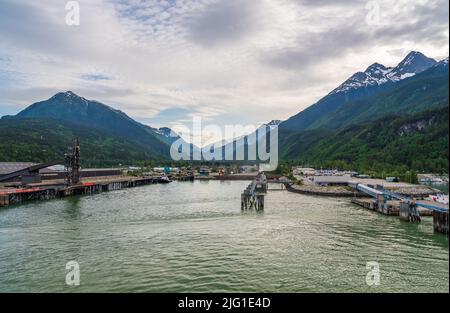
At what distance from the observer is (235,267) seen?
1938 centimetres

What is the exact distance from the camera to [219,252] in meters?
22.5

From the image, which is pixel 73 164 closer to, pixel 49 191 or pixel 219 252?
pixel 49 191

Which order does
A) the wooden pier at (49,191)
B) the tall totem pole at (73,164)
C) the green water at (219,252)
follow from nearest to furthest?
the green water at (219,252), the wooden pier at (49,191), the tall totem pole at (73,164)

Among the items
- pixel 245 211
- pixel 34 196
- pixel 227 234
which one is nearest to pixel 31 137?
pixel 34 196

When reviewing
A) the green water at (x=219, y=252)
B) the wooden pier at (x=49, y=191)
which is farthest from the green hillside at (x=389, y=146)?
the wooden pier at (x=49, y=191)

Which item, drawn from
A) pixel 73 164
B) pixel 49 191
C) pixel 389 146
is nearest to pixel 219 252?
pixel 49 191

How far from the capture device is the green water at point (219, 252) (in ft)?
55.8

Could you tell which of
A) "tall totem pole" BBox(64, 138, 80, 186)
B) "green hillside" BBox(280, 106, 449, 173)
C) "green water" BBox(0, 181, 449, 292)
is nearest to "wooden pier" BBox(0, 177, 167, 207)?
"tall totem pole" BBox(64, 138, 80, 186)

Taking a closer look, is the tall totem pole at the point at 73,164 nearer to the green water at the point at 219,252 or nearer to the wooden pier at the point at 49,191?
the wooden pier at the point at 49,191

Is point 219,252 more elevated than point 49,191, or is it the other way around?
point 49,191

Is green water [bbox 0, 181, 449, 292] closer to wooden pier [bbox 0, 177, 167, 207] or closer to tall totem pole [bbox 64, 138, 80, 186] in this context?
wooden pier [bbox 0, 177, 167, 207]

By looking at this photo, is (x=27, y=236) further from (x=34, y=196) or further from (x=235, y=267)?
(x=34, y=196)

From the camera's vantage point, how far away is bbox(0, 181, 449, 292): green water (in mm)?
17016
